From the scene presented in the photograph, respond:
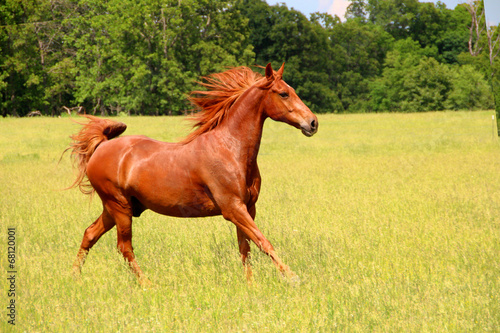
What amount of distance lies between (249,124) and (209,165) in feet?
1.93

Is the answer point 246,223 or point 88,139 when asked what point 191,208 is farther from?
point 88,139

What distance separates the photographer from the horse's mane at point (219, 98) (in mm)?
5781

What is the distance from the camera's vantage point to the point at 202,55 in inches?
2004

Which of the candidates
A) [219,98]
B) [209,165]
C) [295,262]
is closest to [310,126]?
[209,165]

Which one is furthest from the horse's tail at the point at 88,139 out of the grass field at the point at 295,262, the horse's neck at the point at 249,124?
the horse's neck at the point at 249,124

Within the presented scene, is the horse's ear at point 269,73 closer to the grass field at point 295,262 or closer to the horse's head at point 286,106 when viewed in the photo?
the horse's head at point 286,106

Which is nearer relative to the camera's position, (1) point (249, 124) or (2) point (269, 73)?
(2) point (269, 73)

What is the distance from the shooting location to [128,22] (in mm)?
50188

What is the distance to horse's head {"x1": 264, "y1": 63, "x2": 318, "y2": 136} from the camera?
5.18 m

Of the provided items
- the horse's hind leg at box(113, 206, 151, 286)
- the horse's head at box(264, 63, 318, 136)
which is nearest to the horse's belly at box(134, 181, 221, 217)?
the horse's hind leg at box(113, 206, 151, 286)

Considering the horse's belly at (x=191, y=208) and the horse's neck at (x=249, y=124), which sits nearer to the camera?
the horse's neck at (x=249, y=124)

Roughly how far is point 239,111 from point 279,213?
392 centimetres

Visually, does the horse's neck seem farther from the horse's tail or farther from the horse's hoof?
the horse's tail

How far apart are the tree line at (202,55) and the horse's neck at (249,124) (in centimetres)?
2983
